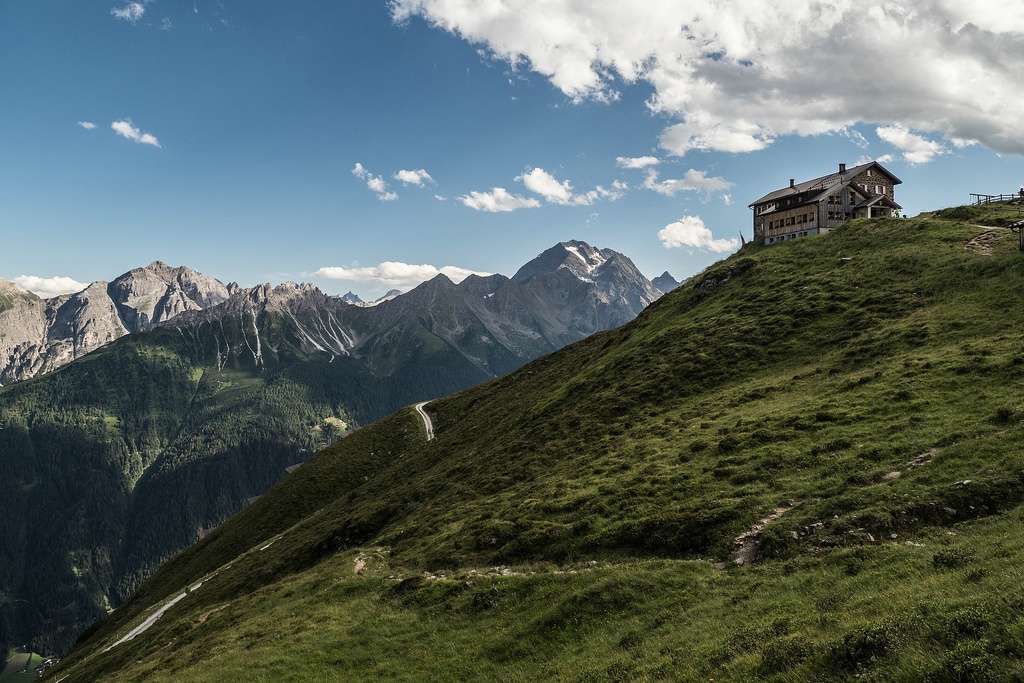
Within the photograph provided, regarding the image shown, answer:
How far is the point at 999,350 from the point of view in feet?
123

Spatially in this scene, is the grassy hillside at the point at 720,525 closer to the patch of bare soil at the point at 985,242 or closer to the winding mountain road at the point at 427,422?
the patch of bare soil at the point at 985,242

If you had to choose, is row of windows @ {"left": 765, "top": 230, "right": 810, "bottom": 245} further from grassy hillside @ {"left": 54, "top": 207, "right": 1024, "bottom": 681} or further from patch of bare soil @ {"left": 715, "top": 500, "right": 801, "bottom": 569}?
patch of bare soil @ {"left": 715, "top": 500, "right": 801, "bottom": 569}

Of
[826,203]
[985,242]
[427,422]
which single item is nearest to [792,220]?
[826,203]

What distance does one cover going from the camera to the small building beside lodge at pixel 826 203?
9419 cm

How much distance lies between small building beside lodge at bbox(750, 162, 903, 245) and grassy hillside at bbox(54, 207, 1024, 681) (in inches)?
865

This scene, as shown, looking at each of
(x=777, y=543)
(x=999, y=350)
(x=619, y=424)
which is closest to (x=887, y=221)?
(x=999, y=350)

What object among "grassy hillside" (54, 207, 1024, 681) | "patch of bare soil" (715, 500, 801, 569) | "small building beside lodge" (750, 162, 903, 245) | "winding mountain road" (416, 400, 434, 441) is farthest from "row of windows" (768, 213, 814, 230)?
"patch of bare soil" (715, 500, 801, 569)

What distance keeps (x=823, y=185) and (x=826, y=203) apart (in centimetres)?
1012

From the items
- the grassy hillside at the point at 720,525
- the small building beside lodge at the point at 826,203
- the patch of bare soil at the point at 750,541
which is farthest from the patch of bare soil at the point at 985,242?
the patch of bare soil at the point at 750,541

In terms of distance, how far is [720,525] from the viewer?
28391 mm

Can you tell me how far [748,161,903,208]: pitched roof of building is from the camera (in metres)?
96.5

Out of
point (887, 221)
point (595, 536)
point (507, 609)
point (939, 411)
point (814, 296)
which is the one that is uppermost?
point (887, 221)

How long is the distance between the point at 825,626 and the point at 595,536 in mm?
16887

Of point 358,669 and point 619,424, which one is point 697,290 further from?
point 358,669
